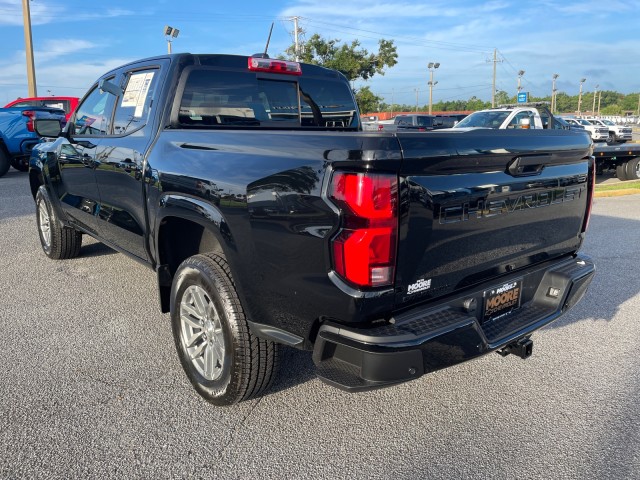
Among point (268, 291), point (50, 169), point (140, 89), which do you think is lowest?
point (268, 291)

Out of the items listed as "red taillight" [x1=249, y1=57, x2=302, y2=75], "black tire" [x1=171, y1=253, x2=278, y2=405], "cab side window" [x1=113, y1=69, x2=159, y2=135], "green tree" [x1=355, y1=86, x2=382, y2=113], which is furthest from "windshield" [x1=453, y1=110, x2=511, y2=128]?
"green tree" [x1=355, y1=86, x2=382, y2=113]

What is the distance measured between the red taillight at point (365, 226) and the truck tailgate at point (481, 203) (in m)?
0.07

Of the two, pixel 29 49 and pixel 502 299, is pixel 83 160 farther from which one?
pixel 29 49

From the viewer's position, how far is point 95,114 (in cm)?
452

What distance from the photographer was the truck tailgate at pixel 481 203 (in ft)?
7.33

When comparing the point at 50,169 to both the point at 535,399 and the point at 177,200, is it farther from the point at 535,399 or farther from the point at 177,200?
the point at 535,399

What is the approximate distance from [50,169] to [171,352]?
2.73 meters

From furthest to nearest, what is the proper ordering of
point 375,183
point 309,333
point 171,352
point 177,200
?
point 171,352
point 177,200
point 309,333
point 375,183

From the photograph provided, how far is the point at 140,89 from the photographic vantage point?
3.82 meters

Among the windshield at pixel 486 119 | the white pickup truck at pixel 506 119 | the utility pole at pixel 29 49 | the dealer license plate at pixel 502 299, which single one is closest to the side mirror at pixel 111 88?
the dealer license plate at pixel 502 299

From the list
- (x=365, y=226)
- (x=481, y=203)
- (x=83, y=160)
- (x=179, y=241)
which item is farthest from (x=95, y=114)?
(x=481, y=203)

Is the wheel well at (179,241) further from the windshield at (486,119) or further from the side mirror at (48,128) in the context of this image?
the windshield at (486,119)

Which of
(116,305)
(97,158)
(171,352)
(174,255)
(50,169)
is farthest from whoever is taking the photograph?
(50,169)

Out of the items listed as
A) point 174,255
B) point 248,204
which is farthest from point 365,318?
point 174,255
